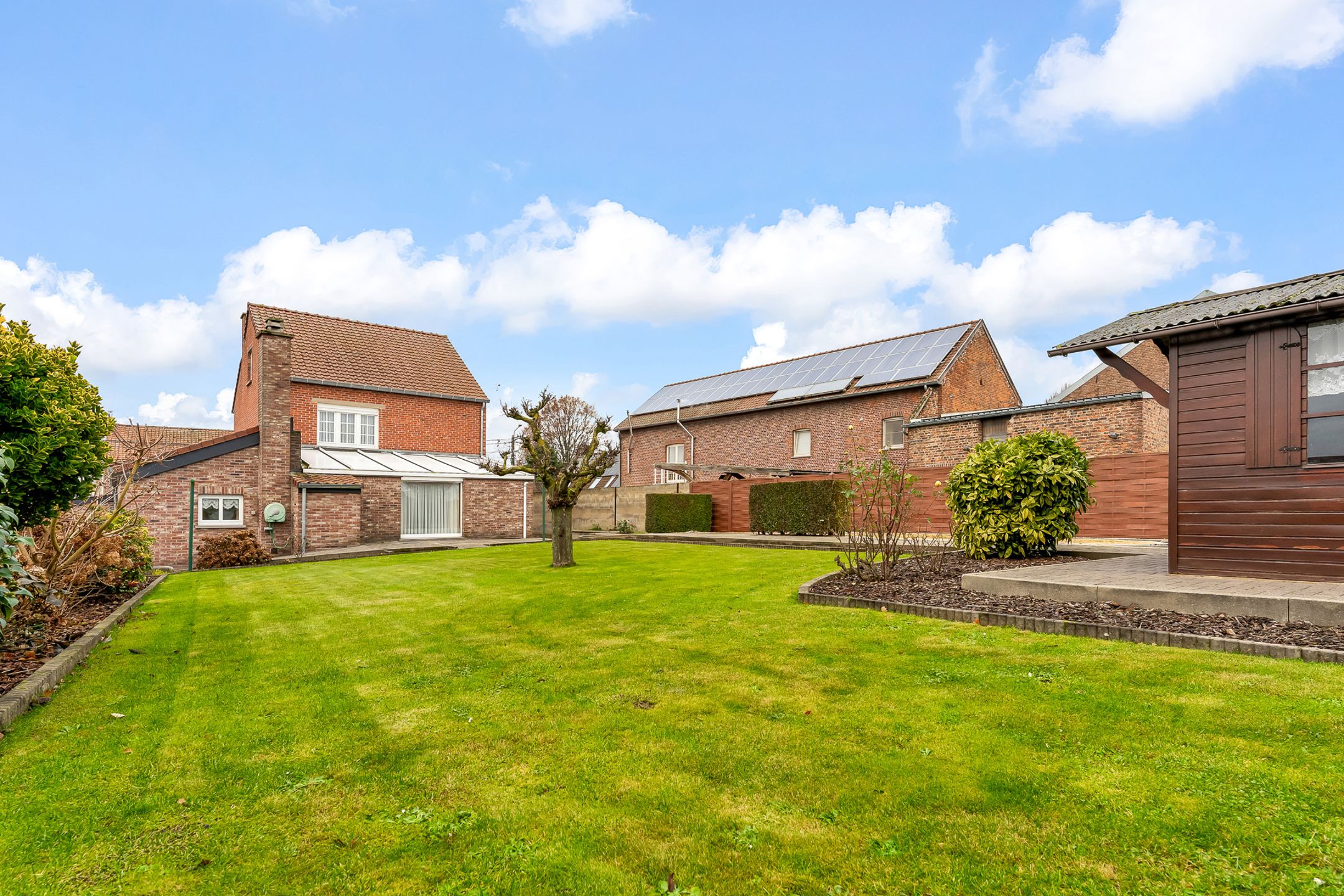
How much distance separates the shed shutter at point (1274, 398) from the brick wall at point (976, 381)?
17.2m

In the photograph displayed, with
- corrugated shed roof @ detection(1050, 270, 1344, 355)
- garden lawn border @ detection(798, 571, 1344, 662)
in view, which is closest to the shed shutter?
corrugated shed roof @ detection(1050, 270, 1344, 355)

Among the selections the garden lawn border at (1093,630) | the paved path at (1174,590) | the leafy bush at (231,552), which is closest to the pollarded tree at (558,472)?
the garden lawn border at (1093,630)

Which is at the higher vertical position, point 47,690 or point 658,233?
point 658,233

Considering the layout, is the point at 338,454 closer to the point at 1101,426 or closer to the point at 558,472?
the point at 558,472

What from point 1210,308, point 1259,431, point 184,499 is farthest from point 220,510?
point 1259,431

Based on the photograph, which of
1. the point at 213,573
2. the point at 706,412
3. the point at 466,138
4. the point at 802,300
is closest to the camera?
the point at 213,573

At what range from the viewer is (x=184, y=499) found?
54.0 feet

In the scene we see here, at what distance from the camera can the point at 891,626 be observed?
635 centimetres

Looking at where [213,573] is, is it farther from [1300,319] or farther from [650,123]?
[1300,319]

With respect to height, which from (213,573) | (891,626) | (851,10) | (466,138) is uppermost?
(851,10)

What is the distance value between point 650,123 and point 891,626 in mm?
13991

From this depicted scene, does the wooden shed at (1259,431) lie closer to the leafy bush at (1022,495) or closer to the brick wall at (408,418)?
the leafy bush at (1022,495)

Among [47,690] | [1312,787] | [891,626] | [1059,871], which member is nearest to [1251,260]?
[891,626]

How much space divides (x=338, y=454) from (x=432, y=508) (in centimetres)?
360
